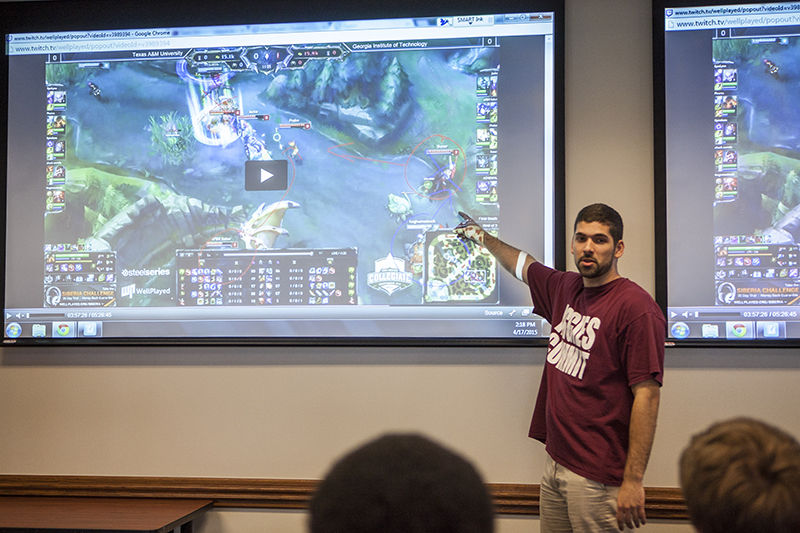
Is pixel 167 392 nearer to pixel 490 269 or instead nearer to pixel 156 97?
pixel 156 97

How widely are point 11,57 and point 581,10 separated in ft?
7.73

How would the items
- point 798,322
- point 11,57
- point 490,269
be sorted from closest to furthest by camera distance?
point 798,322
point 490,269
point 11,57

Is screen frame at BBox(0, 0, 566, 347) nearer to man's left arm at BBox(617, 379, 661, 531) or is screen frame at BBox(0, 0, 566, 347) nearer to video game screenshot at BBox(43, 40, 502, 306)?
video game screenshot at BBox(43, 40, 502, 306)

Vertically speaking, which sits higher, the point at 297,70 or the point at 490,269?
the point at 297,70

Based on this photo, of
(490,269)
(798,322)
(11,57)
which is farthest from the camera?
(11,57)

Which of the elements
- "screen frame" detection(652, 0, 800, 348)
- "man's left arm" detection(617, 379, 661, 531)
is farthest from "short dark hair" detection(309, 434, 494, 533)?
"screen frame" detection(652, 0, 800, 348)

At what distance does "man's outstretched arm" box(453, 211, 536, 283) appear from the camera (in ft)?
8.47

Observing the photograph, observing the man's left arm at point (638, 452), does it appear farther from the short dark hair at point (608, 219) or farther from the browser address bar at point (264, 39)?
the browser address bar at point (264, 39)

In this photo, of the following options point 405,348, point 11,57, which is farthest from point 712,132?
point 11,57

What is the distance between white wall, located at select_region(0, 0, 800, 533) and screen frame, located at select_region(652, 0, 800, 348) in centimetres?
6

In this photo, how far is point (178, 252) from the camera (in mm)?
2916
